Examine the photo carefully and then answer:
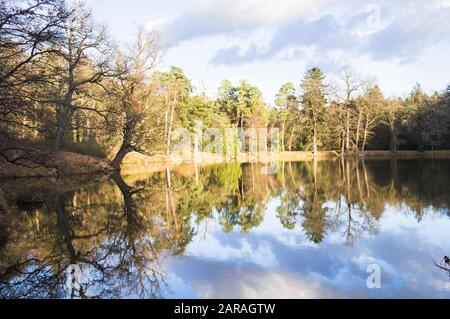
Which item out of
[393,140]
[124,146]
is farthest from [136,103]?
[393,140]

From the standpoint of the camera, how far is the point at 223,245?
773 cm

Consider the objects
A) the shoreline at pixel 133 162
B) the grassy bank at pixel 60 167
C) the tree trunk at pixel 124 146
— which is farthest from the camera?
the tree trunk at pixel 124 146

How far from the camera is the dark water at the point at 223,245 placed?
529 centimetres

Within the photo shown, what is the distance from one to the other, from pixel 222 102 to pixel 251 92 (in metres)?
4.59

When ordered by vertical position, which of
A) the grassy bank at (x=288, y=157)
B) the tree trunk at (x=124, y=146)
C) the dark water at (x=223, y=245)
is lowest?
the dark water at (x=223, y=245)

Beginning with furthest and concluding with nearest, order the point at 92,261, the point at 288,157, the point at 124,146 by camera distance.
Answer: the point at 288,157
the point at 124,146
the point at 92,261

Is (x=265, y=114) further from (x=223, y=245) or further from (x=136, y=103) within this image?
(x=223, y=245)

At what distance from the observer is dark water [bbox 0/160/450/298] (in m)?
5.29

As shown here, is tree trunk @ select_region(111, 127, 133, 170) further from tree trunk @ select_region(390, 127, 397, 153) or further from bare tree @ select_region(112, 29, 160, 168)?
tree trunk @ select_region(390, 127, 397, 153)

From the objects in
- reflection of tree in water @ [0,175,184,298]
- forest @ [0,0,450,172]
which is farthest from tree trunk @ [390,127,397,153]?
reflection of tree in water @ [0,175,184,298]

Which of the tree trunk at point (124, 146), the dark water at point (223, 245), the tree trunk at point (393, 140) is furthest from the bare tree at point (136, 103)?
the tree trunk at point (393, 140)

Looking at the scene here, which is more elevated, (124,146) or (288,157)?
(124,146)

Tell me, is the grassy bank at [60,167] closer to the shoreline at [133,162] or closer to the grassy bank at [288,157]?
the shoreline at [133,162]
